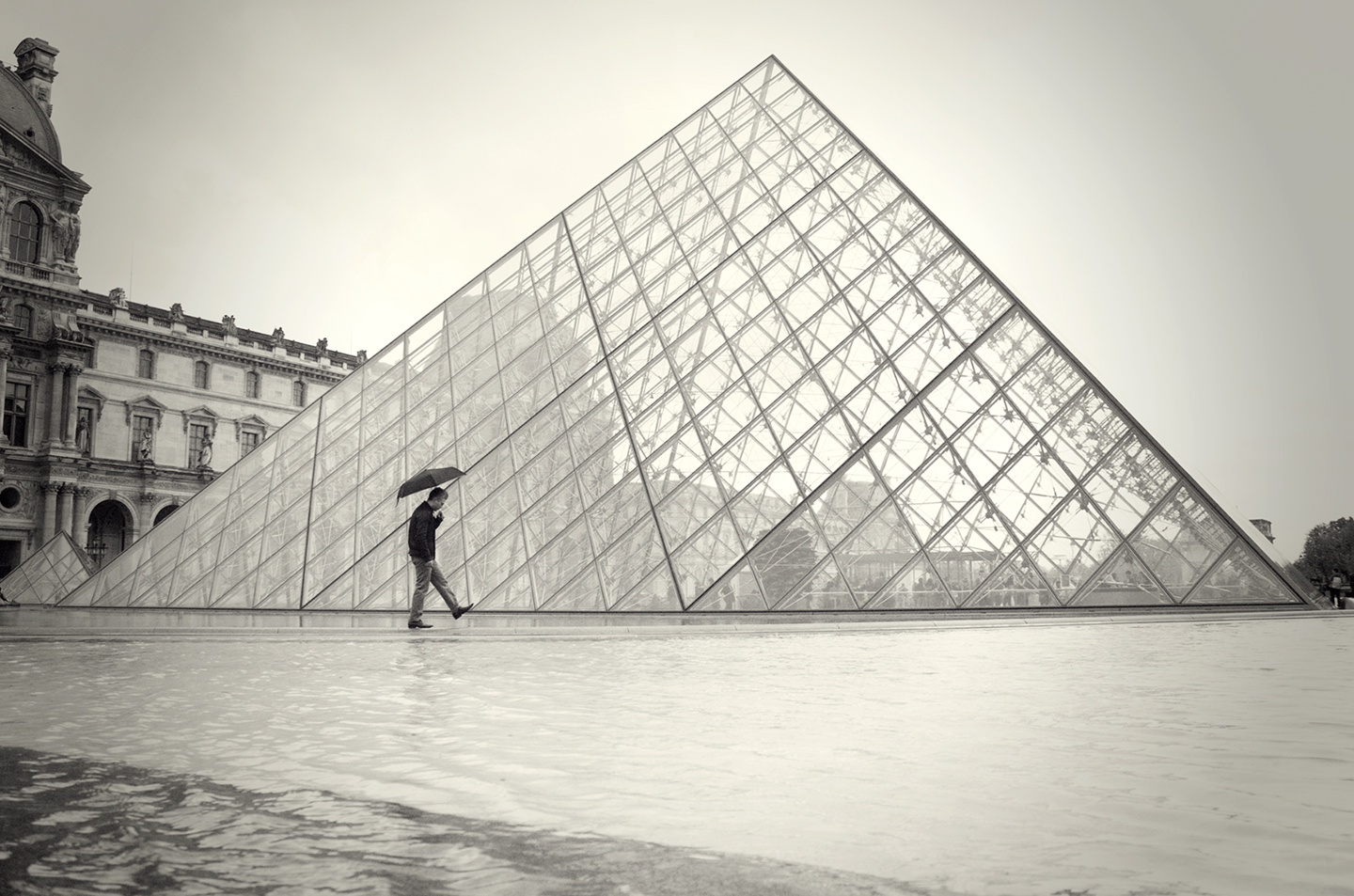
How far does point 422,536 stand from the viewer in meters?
10.9

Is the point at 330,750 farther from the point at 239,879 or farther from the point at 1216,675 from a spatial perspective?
the point at 1216,675

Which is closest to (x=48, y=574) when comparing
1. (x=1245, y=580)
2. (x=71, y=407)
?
(x=71, y=407)

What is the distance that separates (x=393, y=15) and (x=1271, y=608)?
69.5 m

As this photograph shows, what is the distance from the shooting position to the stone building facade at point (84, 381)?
44.7 m

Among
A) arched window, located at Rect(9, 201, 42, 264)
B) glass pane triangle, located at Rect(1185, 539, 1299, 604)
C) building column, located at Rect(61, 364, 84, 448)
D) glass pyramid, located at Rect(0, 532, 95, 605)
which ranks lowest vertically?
glass pane triangle, located at Rect(1185, 539, 1299, 604)

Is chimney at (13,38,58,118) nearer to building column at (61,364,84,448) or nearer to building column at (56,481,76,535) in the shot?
building column at (61,364,84,448)

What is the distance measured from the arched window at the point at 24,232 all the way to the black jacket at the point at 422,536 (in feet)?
142

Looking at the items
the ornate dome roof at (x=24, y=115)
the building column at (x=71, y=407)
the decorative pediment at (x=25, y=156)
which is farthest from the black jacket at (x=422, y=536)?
the ornate dome roof at (x=24, y=115)

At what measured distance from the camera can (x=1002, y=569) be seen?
1264 cm

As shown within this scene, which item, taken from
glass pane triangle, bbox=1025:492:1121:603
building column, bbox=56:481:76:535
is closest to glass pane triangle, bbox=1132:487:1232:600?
glass pane triangle, bbox=1025:492:1121:603

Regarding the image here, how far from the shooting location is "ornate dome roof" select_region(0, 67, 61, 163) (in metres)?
45.3

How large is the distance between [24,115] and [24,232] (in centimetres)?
574

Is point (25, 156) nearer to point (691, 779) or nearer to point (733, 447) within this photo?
point (733, 447)

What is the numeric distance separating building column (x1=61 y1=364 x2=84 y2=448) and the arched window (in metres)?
5.07
